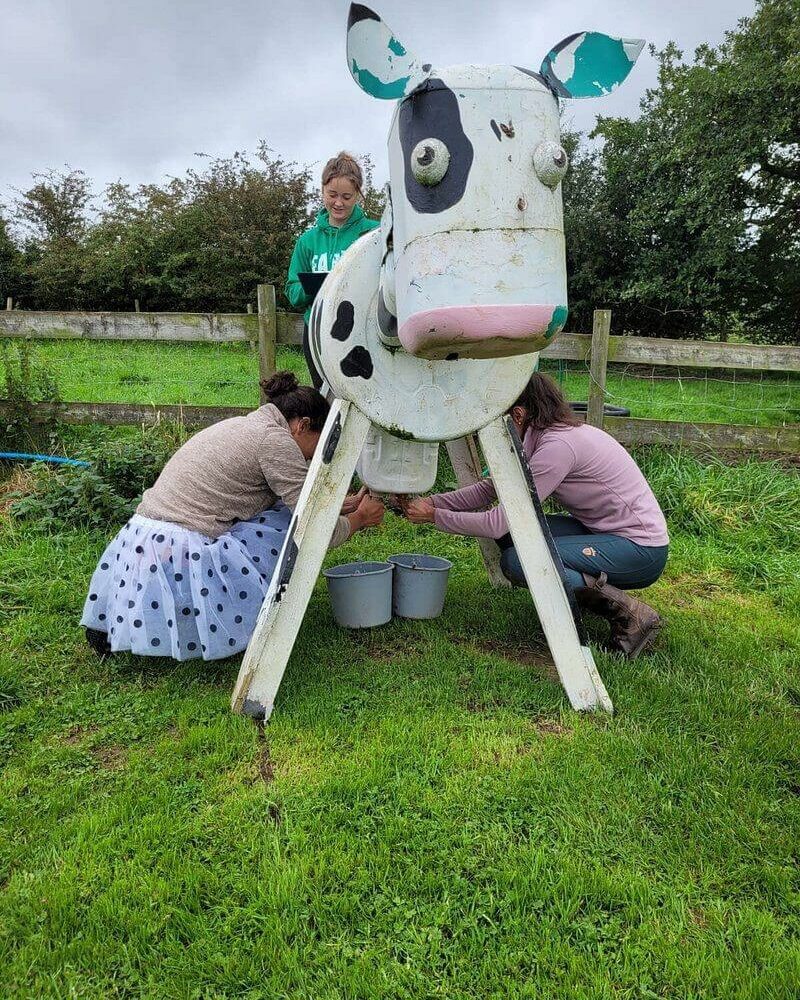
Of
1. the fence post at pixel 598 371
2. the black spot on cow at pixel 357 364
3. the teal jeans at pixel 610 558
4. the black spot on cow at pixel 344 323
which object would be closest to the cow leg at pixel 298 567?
the black spot on cow at pixel 357 364

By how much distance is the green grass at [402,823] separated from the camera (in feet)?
5.34

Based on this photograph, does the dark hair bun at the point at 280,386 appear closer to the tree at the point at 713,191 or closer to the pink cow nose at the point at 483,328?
the pink cow nose at the point at 483,328

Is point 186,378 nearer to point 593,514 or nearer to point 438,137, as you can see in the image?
point 593,514

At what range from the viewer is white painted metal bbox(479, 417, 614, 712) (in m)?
2.67

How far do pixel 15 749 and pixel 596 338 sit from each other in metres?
4.64

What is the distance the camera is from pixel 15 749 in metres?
2.41

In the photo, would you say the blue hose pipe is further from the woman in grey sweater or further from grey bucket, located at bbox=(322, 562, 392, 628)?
grey bucket, located at bbox=(322, 562, 392, 628)

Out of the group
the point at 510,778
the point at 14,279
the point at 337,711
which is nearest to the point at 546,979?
the point at 510,778

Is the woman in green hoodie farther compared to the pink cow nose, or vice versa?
the woman in green hoodie

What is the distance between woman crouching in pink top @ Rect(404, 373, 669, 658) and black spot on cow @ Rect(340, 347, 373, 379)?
2.83 ft

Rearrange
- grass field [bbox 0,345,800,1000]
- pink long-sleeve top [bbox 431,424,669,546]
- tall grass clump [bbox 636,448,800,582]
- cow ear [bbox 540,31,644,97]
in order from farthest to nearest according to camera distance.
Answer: tall grass clump [bbox 636,448,800,582] → pink long-sleeve top [bbox 431,424,669,546] → cow ear [bbox 540,31,644,97] → grass field [bbox 0,345,800,1000]

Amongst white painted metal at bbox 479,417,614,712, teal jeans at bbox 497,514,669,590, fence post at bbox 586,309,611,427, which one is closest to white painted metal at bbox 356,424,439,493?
white painted metal at bbox 479,417,614,712

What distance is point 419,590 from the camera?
3.40 m

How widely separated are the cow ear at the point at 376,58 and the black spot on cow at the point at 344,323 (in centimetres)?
71
